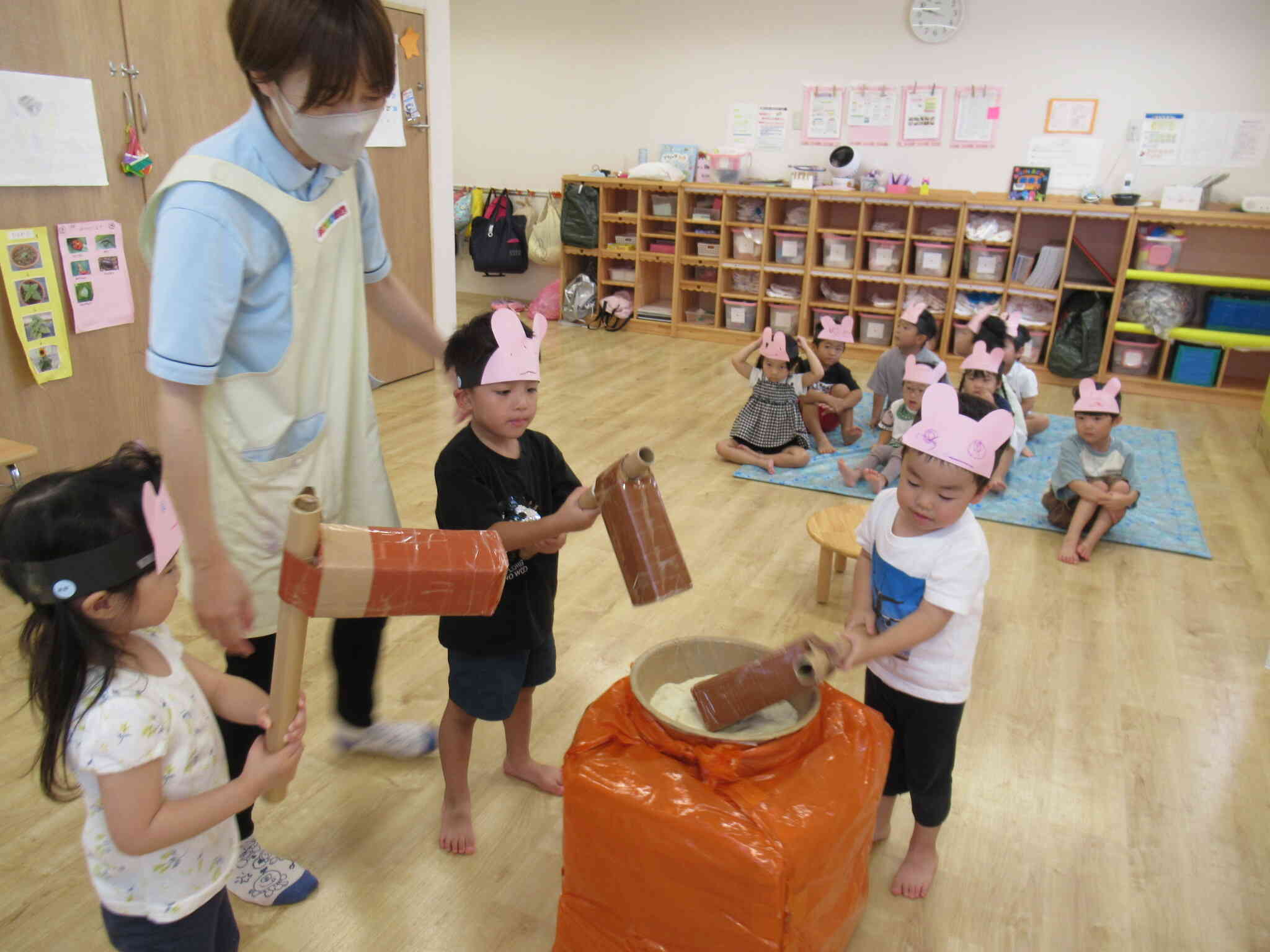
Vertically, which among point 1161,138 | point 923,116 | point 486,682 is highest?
point 923,116

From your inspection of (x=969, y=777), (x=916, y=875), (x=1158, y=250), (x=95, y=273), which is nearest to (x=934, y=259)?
(x=1158, y=250)

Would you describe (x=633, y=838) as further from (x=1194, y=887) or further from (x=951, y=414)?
(x=1194, y=887)

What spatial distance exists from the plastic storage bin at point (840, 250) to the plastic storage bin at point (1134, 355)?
173cm

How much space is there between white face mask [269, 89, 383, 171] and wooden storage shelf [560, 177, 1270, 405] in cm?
519

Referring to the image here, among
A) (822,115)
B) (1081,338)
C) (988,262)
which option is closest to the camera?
(1081,338)

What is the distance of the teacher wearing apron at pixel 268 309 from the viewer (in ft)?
3.70

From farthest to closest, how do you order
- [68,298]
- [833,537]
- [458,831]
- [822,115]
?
1. [822,115]
2. [68,298]
3. [833,537]
4. [458,831]

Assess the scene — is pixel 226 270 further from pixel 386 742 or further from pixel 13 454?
pixel 13 454

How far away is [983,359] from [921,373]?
1.03ft

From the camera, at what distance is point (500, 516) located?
157cm

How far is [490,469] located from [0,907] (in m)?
1.15

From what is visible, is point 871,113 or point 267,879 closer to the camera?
point 267,879

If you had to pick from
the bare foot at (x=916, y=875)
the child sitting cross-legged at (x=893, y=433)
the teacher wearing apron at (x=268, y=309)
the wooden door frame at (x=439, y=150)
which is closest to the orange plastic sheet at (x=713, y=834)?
the bare foot at (x=916, y=875)

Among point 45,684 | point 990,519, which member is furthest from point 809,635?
point 990,519
